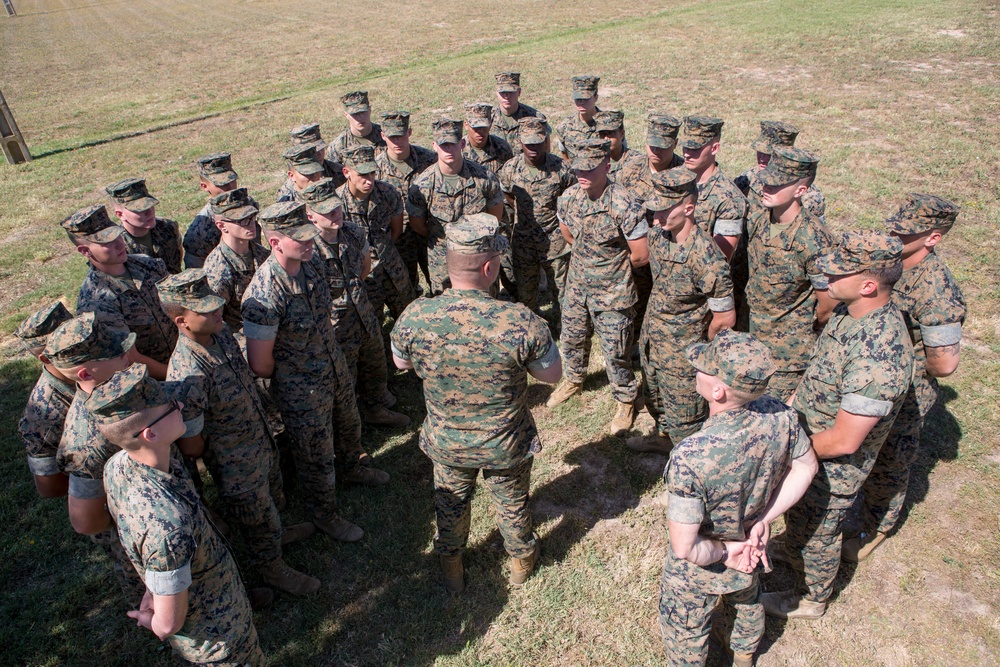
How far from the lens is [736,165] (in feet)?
38.3

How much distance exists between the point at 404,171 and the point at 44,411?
467 cm

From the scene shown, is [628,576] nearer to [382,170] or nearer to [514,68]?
[382,170]

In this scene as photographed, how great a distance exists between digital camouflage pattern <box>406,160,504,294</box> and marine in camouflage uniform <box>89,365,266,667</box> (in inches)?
161

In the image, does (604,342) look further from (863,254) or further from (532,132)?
(863,254)

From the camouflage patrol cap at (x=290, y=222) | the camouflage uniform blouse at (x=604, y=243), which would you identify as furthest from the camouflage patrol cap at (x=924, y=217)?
the camouflage patrol cap at (x=290, y=222)

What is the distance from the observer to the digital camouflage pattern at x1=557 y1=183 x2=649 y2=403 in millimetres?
5461

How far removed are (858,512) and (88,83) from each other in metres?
28.6

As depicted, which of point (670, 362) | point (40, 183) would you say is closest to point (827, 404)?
point (670, 362)

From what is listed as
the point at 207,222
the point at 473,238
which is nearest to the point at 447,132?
the point at 207,222

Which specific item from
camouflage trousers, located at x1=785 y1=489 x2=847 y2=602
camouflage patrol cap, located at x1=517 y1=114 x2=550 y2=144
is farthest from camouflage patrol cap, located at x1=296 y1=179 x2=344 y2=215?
camouflage trousers, located at x1=785 y1=489 x2=847 y2=602

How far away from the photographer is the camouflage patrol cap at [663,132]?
608cm

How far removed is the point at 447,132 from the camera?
254 inches

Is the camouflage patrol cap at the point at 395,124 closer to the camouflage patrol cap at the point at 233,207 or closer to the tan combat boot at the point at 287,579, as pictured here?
the camouflage patrol cap at the point at 233,207

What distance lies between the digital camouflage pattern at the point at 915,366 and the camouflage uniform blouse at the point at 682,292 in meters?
1.15
